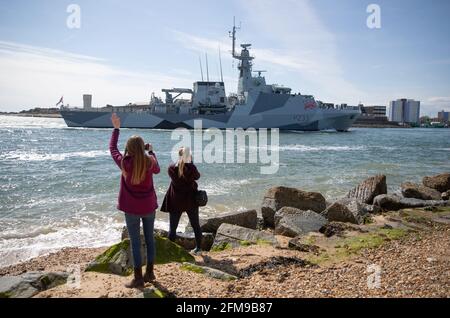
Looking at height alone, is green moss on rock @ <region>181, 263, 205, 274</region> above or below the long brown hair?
below

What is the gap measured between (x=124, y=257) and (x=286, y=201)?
4215 mm

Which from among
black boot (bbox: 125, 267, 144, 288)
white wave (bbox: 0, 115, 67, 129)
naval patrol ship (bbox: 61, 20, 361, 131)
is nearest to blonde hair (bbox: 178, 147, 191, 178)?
black boot (bbox: 125, 267, 144, 288)

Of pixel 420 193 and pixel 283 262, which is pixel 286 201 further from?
pixel 420 193

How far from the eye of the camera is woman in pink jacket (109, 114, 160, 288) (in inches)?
128

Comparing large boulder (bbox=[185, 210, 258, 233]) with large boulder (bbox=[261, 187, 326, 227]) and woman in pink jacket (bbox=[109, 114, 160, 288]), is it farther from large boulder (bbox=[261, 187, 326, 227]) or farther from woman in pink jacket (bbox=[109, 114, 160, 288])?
woman in pink jacket (bbox=[109, 114, 160, 288])

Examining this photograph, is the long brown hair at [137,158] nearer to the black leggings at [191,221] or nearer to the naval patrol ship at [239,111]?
the black leggings at [191,221]

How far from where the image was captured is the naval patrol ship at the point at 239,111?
46.8m

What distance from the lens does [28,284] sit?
3324 mm

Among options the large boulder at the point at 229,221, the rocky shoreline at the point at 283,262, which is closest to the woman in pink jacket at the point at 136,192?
the rocky shoreline at the point at 283,262

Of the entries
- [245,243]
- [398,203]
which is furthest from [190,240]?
[398,203]

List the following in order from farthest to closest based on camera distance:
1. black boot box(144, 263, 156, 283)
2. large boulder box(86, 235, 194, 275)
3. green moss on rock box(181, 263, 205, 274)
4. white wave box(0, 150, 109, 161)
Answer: white wave box(0, 150, 109, 161)
large boulder box(86, 235, 194, 275)
green moss on rock box(181, 263, 205, 274)
black boot box(144, 263, 156, 283)

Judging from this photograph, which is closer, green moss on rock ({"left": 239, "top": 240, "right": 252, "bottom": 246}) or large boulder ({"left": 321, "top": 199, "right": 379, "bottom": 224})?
green moss on rock ({"left": 239, "top": 240, "right": 252, "bottom": 246})

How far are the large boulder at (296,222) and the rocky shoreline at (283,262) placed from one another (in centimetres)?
2
